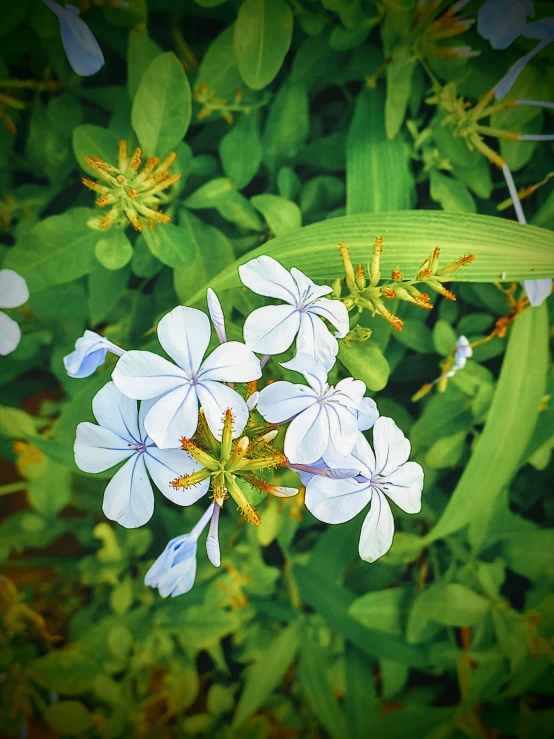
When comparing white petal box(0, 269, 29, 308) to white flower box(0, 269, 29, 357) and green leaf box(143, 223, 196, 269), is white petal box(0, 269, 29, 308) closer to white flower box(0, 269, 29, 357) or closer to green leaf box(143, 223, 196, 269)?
white flower box(0, 269, 29, 357)

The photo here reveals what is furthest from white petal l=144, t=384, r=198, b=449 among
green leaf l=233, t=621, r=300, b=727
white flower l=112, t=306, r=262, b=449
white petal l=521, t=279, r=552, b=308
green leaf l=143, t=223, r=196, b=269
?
white petal l=521, t=279, r=552, b=308

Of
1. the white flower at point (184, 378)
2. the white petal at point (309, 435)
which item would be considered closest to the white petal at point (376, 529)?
the white petal at point (309, 435)

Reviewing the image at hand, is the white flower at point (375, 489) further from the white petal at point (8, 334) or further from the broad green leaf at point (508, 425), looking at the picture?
the white petal at point (8, 334)

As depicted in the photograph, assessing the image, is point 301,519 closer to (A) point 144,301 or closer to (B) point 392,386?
(B) point 392,386

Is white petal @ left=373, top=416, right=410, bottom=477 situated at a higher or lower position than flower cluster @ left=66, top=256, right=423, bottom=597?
lower

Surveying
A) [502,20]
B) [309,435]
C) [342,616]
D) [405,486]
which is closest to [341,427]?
[309,435]

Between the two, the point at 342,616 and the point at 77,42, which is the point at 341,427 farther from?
the point at 77,42
